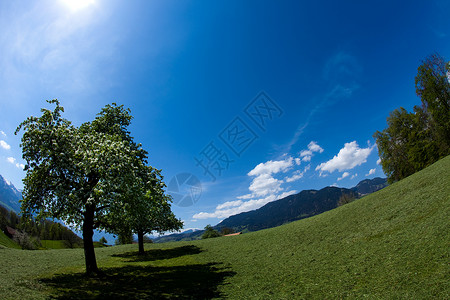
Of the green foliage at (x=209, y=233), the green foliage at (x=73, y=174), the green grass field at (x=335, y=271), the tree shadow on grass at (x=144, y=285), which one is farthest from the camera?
the green foliage at (x=209, y=233)

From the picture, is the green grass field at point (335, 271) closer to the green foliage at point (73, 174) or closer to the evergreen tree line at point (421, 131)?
the green foliage at point (73, 174)

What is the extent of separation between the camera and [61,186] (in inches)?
661

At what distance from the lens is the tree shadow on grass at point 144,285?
43.4 ft

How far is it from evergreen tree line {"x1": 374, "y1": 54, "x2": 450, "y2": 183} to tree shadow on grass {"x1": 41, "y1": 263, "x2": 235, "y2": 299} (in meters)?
→ 56.7

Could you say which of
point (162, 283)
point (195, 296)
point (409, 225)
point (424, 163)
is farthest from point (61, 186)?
point (424, 163)

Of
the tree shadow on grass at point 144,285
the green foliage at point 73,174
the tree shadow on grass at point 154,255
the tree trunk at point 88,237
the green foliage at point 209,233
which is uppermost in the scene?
the green foliage at point 73,174

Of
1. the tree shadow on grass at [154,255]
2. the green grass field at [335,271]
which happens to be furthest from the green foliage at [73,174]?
the tree shadow on grass at [154,255]

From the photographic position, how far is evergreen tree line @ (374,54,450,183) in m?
44.1

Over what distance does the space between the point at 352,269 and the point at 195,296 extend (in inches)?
435

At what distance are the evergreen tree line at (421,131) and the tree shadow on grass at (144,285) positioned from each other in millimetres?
56748

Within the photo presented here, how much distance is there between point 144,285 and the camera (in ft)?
53.0

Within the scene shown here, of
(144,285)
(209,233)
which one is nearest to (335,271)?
(144,285)

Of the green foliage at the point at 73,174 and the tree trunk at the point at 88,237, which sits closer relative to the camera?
the green foliage at the point at 73,174

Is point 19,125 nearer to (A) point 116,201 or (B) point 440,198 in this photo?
(A) point 116,201
